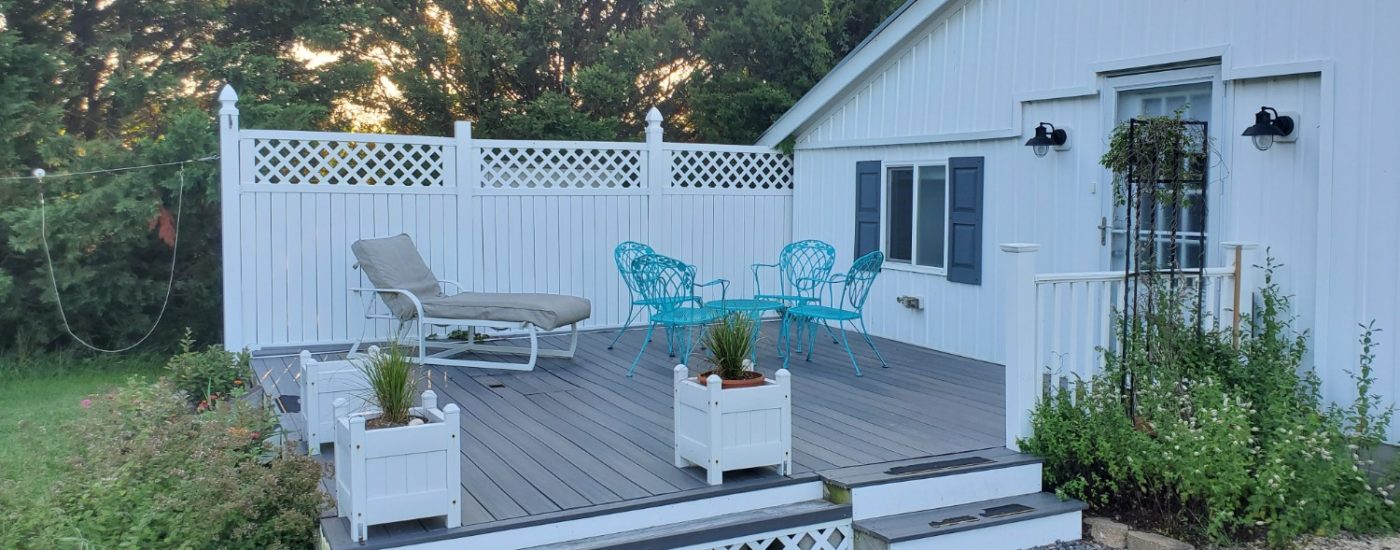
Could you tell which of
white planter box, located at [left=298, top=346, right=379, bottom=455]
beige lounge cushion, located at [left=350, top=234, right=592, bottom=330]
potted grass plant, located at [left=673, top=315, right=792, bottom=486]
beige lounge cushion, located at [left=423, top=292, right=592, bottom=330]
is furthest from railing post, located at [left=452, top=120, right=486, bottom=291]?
potted grass plant, located at [left=673, top=315, right=792, bottom=486]

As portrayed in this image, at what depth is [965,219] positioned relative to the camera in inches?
A: 282

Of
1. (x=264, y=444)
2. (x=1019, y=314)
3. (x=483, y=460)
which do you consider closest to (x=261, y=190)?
(x=264, y=444)

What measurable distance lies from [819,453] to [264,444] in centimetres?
232

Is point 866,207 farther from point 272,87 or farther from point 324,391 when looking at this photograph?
point 272,87

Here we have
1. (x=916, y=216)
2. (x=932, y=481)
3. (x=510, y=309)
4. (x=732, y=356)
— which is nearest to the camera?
(x=732, y=356)

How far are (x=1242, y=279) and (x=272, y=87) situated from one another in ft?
30.9

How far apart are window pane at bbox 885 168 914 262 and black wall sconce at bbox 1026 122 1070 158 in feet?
4.33

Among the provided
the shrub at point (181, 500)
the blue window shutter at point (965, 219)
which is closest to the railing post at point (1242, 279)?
the blue window shutter at point (965, 219)

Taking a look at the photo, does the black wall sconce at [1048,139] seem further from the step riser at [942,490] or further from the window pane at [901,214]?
the step riser at [942,490]

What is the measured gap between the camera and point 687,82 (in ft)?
44.6

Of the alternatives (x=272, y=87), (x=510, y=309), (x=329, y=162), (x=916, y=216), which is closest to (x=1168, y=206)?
(x=916, y=216)

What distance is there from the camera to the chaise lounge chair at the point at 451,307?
6605mm

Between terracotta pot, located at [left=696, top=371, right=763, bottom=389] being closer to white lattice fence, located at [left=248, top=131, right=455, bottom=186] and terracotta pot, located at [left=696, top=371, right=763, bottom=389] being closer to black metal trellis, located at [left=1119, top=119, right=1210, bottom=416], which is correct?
black metal trellis, located at [left=1119, top=119, right=1210, bottom=416]

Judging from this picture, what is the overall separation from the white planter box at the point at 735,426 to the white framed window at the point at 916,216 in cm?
353
